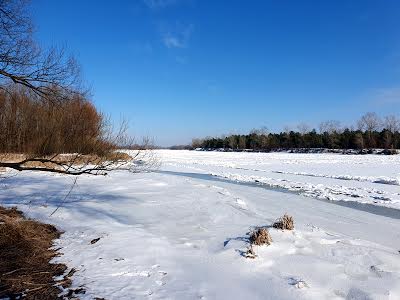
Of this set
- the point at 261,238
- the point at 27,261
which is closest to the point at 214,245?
the point at 261,238

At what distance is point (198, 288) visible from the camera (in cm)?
480

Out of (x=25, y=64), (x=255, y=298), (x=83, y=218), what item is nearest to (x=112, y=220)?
(x=83, y=218)

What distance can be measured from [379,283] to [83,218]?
617 centimetres

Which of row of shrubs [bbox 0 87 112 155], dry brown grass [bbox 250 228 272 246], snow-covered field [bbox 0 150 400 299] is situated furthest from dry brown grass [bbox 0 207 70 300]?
dry brown grass [bbox 250 228 272 246]

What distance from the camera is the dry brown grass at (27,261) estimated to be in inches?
179

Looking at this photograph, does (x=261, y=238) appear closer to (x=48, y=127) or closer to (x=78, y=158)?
(x=78, y=158)

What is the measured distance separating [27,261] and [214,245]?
296cm

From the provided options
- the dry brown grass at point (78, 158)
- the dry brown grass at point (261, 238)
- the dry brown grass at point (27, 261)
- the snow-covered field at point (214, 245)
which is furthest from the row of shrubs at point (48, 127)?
the dry brown grass at point (261, 238)

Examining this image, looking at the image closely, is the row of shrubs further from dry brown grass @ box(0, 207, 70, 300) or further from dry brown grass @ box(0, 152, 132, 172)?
dry brown grass @ box(0, 207, 70, 300)

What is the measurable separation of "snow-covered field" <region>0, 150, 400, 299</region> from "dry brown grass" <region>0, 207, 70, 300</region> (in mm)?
295

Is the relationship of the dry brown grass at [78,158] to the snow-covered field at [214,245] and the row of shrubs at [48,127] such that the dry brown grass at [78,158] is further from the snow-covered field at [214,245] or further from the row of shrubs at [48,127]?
the snow-covered field at [214,245]

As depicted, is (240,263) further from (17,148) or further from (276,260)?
(17,148)

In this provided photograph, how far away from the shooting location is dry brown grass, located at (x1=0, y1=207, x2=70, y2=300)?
454 centimetres

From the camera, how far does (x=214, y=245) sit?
6.73m
